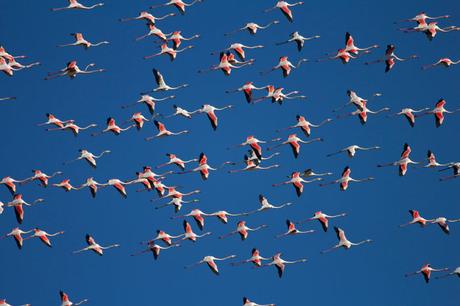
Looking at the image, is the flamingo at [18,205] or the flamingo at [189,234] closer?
the flamingo at [18,205]

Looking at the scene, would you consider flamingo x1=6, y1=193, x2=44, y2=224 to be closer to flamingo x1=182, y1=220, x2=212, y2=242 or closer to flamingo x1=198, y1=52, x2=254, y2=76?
flamingo x1=182, y1=220, x2=212, y2=242

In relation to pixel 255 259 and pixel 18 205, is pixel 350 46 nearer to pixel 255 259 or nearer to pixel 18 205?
pixel 255 259

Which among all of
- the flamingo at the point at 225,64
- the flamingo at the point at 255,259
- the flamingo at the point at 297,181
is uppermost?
the flamingo at the point at 225,64

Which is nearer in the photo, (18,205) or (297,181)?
(18,205)

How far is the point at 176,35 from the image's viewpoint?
5572cm

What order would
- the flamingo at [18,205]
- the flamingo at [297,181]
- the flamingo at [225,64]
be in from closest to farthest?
1. the flamingo at [18,205]
2. the flamingo at [225,64]
3. the flamingo at [297,181]

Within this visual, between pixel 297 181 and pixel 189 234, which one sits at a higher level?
pixel 297 181

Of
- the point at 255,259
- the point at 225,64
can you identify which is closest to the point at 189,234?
the point at 255,259

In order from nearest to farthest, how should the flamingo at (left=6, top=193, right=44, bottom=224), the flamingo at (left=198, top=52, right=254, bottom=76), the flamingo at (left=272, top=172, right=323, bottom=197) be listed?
the flamingo at (left=6, top=193, right=44, bottom=224) < the flamingo at (left=198, top=52, right=254, bottom=76) < the flamingo at (left=272, top=172, right=323, bottom=197)

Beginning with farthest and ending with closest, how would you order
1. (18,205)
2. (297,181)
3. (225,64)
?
(297,181), (225,64), (18,205)

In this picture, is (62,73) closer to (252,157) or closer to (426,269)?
(252,157)

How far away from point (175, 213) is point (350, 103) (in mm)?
6124

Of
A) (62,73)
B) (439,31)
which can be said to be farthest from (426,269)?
(62,73)

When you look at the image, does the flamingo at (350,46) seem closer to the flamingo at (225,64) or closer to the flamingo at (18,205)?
the flamingo at (225,64)
